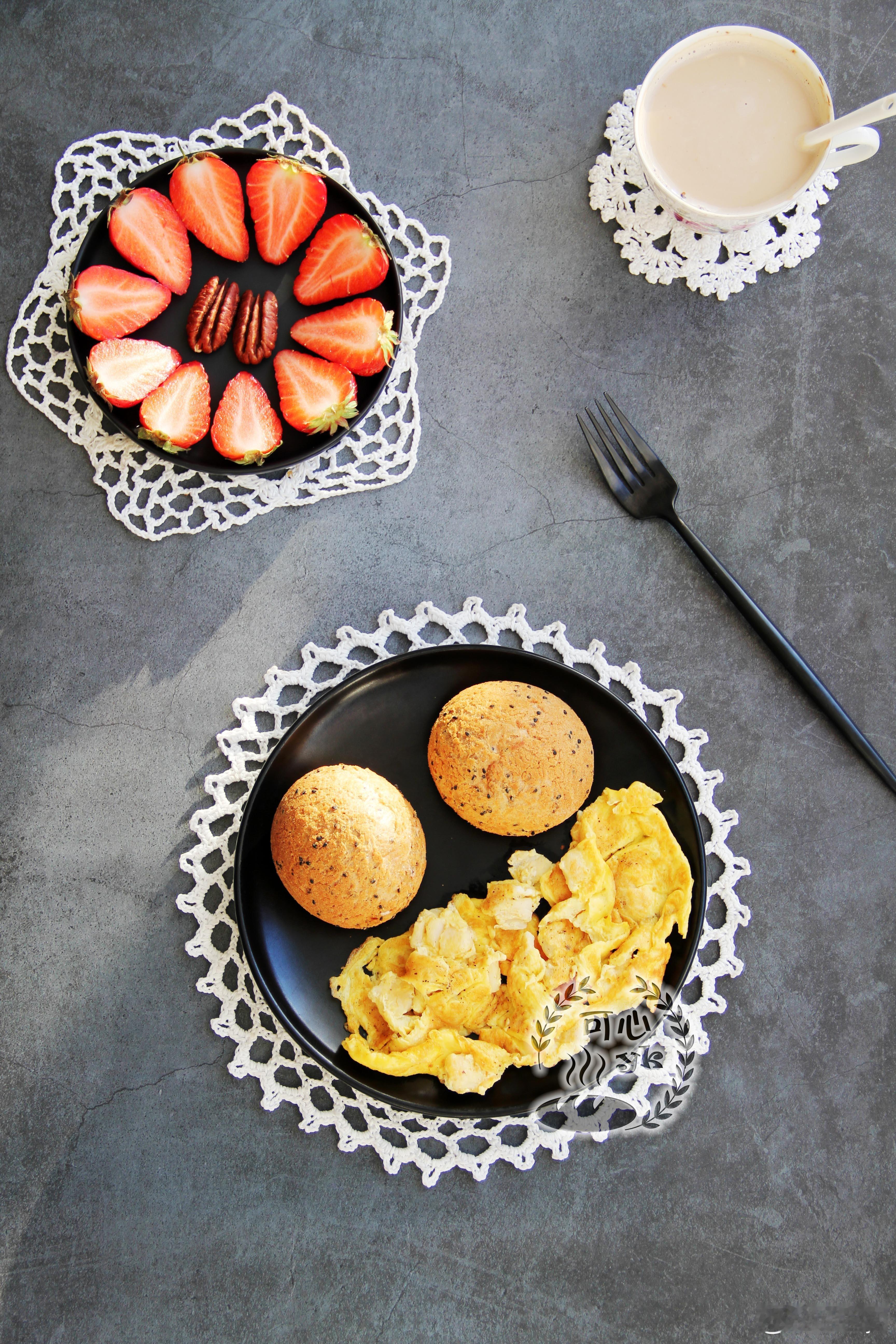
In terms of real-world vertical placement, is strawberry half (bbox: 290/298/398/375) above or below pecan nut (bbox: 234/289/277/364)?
above

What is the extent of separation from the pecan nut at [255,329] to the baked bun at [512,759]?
79 centimetres

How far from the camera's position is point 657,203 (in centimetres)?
171

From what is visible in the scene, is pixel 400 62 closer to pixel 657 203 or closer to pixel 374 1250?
pixel 657 203

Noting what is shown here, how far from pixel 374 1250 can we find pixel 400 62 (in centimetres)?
242

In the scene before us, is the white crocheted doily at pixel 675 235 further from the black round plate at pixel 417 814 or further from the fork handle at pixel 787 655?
the black round plate at pixel 417 814

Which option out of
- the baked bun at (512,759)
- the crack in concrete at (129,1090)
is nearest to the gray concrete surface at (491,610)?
the crack in concrete at (129,1090)

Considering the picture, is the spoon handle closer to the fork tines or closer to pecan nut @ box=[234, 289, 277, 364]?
the fork tines

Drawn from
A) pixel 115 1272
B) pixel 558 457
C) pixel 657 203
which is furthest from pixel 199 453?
pixel 115 1272

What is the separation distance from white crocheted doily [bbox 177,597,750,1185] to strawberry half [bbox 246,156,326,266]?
2.52ft

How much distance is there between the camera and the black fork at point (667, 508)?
64.7 inches

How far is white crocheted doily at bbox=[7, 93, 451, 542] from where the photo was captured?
1671 millimetres

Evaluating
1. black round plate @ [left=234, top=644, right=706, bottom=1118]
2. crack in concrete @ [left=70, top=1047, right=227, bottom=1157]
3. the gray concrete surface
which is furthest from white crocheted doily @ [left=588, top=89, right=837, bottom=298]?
crack in concrete @ [left=70, top=1047, right=227, bottom=1157]

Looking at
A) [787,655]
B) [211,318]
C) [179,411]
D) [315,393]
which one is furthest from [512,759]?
[211,318]

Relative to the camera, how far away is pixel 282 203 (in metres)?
1.60
